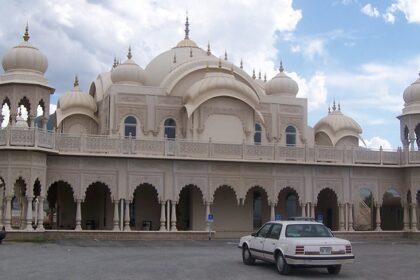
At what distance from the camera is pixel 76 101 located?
36594 millimetres

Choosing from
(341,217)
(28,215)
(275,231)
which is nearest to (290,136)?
(341,217)

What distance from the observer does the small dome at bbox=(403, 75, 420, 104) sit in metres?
33.6

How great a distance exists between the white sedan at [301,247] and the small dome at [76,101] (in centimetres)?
2280

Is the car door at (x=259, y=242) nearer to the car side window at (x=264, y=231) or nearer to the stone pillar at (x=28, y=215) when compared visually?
the car side window at (x=264, y=231)

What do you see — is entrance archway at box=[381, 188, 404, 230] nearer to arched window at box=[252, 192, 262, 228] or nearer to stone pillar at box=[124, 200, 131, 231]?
arched window at box=[252, 192, 262, 228]

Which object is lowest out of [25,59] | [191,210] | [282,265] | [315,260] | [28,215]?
[282,265]

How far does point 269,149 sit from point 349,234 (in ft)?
19.0

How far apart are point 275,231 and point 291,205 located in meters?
19.6

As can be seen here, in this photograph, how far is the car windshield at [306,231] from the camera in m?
14.7

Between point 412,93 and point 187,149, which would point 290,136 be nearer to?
point 412,93

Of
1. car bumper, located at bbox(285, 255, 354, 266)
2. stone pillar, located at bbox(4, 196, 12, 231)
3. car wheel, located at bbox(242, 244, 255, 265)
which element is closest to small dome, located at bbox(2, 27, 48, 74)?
stone pillar, located at bbox(4, 196, 12, 231)

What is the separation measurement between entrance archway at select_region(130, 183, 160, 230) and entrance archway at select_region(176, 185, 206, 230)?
1.23 metres

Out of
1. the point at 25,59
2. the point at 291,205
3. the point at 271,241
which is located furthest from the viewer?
the point at 291,205

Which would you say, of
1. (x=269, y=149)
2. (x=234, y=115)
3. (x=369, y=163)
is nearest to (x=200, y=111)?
(x=234, y=115)
